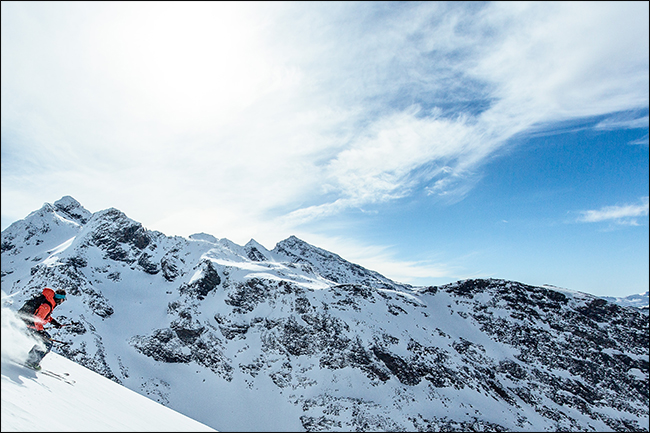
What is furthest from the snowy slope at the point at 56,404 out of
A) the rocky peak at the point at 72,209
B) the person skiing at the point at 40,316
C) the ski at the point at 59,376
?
the rocky peak at the point at 72,209

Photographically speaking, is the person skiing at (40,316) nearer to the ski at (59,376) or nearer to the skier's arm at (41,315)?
the skier's arm at (41,315)

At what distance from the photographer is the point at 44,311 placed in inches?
346

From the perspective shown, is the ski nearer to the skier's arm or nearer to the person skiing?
the person skiing

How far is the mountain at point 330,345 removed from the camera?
1740 inches

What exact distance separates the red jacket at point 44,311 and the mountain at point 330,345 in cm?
4005

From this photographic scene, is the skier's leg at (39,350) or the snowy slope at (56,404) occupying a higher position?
the skier's leg at (39,350)

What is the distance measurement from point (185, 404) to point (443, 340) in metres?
45.7

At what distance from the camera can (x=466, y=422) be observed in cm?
4253

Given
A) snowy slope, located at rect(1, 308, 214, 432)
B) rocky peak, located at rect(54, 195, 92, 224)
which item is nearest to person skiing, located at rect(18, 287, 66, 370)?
snowy slope, located at rect(1, 308, 214, 432)

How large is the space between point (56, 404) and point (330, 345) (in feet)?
167

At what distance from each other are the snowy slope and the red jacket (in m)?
1.09

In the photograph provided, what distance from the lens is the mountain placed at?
44188 mm

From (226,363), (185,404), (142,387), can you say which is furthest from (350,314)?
(142,387)

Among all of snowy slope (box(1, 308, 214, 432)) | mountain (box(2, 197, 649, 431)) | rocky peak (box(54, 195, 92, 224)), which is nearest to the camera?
snowy slope (box(1, 308, 214, 432))
